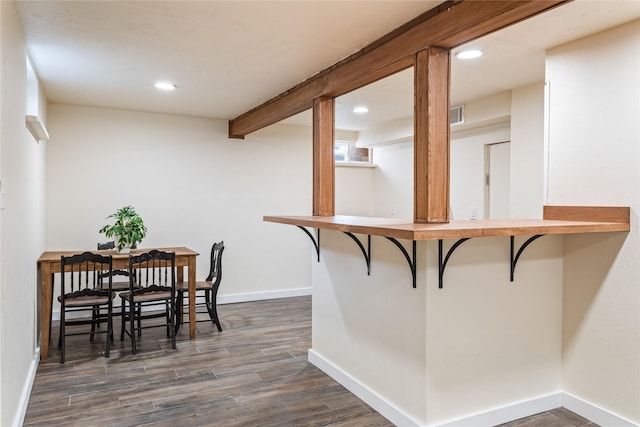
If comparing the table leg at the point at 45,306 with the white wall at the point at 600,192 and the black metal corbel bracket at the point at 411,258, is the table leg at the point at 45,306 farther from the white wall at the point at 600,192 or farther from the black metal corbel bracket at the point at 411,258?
the white wall at the point at 600,192

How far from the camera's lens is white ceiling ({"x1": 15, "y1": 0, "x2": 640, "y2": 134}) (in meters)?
2.47

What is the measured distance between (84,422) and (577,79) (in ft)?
12.0

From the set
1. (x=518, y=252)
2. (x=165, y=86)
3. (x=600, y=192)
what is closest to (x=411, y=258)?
(x=518, y=252)

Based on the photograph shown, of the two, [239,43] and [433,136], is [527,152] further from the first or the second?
[239,43]

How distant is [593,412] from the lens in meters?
2.72

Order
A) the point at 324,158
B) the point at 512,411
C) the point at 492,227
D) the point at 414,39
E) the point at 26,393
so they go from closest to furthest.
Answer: the point at 492,227
the point at 414,39
the point at 512,411
the point at 26,393
the point at 324,158

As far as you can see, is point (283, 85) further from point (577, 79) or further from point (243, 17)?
point (577, 79)

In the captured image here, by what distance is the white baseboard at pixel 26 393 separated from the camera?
2.56m

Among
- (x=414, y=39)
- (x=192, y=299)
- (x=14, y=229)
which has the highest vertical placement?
(x=414, y=39)

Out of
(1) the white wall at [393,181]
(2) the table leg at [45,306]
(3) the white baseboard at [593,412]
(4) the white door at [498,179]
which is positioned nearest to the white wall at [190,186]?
(1) the white wall at [393,181]

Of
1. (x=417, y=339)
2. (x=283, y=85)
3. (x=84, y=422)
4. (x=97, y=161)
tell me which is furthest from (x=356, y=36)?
(x=97, y=161)

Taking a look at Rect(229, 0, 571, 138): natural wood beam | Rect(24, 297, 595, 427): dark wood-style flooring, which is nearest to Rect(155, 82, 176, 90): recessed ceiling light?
Rect(229, 0, 571, 138): natural wood beam

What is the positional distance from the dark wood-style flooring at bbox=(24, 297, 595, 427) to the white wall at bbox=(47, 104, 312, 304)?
1499 mm

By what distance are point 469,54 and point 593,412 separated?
2451mm
